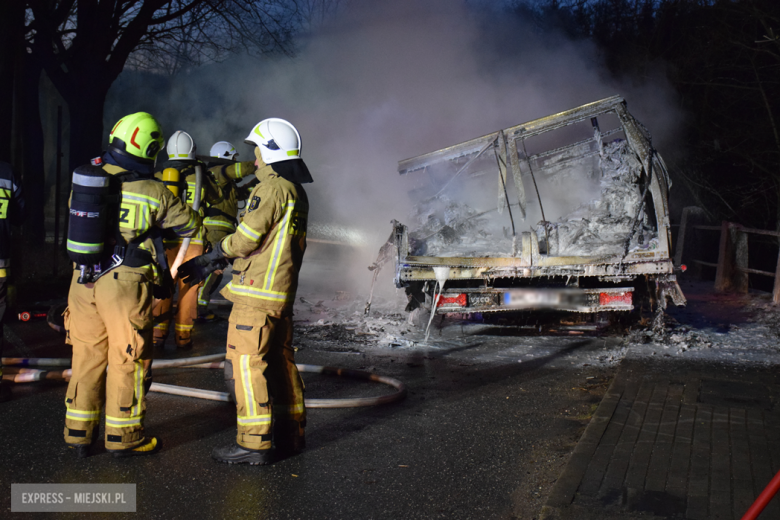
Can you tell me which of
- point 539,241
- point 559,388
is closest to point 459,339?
point 539,241

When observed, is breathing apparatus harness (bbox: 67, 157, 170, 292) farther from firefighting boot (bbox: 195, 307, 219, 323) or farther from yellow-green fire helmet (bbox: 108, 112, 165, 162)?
firefighting boot (bbox: 195, 307, 219, 323)

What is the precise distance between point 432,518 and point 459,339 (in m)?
4.10

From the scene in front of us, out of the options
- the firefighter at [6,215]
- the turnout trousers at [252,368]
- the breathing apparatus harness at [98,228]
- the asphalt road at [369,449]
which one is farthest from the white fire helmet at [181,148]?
the turnout trousers at [252,368]

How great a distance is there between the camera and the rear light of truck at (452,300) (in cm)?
630

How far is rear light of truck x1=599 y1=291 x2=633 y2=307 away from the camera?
20.7 feet

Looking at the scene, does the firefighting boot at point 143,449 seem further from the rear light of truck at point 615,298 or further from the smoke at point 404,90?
the smoke at point 404,90

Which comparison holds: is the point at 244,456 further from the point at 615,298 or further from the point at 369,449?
the point at 615,298

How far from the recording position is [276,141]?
3.48 m

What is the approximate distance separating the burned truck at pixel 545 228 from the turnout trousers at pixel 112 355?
3.16 meters

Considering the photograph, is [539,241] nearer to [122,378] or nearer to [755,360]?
[755,360]

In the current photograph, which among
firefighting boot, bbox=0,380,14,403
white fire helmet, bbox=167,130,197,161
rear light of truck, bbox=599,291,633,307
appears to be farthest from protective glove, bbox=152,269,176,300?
rear light of truck, bbox=599,291,633,307

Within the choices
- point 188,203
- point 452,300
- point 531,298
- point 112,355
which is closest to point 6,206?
point 112,355

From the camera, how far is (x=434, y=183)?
26.8ft

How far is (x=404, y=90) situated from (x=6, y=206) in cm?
1026
